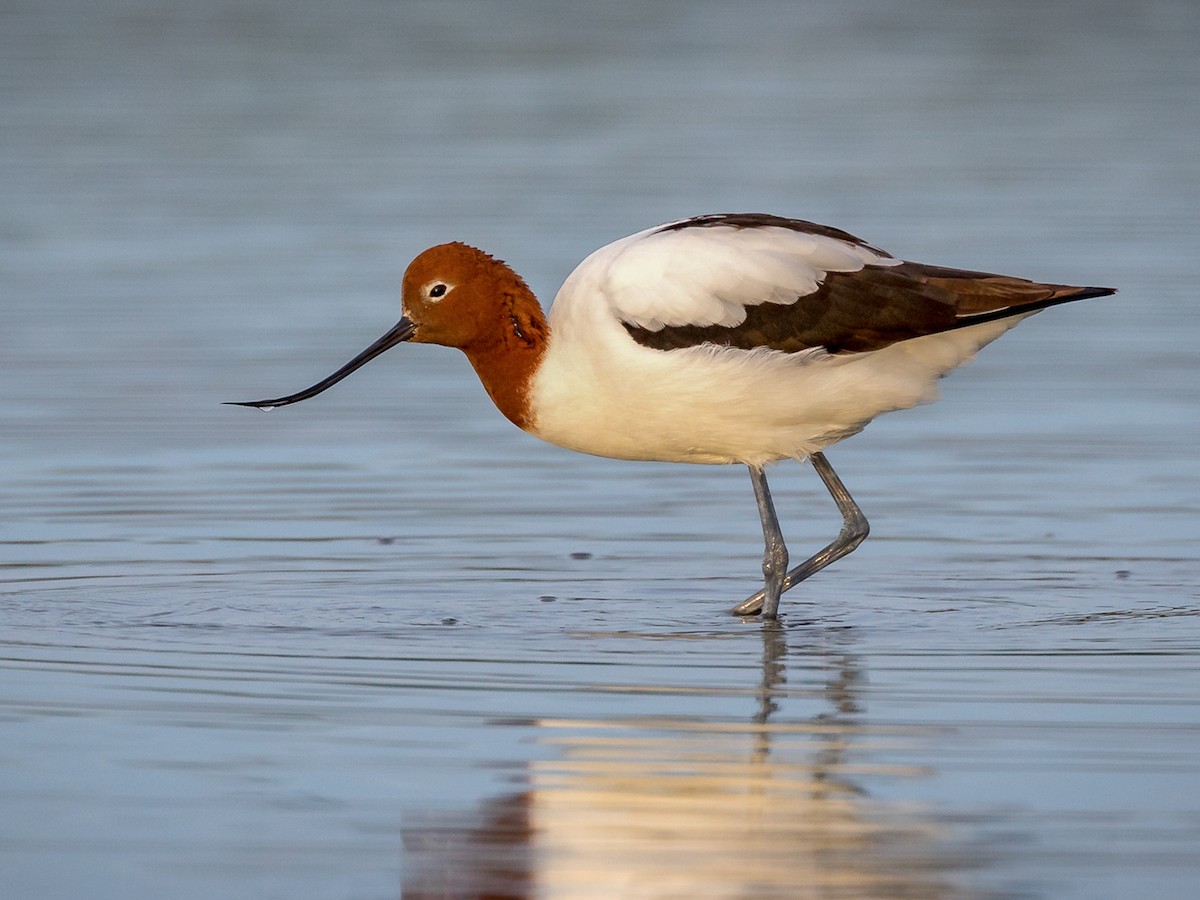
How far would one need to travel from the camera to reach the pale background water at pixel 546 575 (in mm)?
6309

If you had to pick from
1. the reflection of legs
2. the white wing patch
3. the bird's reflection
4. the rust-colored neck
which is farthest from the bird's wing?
the bird's reflection

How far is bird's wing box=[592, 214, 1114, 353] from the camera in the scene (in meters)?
8.96

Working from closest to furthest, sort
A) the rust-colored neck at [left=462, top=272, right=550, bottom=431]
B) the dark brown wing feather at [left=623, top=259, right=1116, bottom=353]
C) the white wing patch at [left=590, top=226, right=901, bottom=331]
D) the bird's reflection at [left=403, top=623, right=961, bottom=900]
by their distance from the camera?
the bird's reflection at [left=403, top=623, right=961, bottom=900]
the white wing patch at [left=590, top=226, right=901, bottom=331]
the dark brown wing feather at [left=623, top=259, right=1116, bottom=353]
the rust-colored neck at [left=462, top=272, right=550, bottom=431]

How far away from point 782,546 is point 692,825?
10.2ft

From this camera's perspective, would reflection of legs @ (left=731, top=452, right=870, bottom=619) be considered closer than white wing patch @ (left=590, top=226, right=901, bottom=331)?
No

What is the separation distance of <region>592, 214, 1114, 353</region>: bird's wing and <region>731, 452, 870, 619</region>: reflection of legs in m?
0.69

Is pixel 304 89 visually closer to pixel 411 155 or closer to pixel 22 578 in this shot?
pixel 411 155

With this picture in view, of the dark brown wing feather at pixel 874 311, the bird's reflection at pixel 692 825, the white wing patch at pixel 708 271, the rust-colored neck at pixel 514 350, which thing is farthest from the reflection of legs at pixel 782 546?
the bird's reflection at pixel 692 825

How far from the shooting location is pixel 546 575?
9.75 m

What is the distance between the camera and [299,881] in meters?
5.96

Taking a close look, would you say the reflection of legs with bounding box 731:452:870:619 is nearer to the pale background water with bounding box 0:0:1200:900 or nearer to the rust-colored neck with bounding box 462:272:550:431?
the pale background water with bounding box 0:0:1200:900

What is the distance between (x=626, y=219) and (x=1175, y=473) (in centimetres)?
795

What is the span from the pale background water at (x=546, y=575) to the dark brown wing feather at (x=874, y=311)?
38.1 inches

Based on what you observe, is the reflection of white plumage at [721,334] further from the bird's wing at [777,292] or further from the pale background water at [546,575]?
the pale background water at [546,575]
